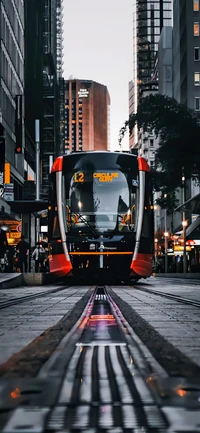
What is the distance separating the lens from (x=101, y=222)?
69.5ft

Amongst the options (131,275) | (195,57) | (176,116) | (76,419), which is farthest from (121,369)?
(195,57)

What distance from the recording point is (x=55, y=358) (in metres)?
4.47

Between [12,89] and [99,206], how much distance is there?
119 ft

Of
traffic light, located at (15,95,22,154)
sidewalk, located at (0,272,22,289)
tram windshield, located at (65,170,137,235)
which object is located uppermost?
traffic light, located at (15,95,22,154)

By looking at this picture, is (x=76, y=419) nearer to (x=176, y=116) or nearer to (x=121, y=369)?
(x=121, y=369)

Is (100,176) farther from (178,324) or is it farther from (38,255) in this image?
(178,324)

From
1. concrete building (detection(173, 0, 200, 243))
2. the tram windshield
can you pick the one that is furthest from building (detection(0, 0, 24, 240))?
concrete building (detection(173, 0, 200, 243))

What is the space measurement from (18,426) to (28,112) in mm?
69876

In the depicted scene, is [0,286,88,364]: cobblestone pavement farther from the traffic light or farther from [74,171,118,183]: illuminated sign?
the traffic light

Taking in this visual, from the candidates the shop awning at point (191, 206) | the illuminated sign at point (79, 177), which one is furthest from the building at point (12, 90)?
the illuminated sign at point (79, 177)

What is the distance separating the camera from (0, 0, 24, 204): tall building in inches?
1965

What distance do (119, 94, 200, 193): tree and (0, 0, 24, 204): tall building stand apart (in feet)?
71.2

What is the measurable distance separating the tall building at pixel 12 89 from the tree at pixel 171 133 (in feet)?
71.2

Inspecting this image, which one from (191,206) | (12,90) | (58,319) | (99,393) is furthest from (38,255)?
(99,393)
